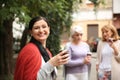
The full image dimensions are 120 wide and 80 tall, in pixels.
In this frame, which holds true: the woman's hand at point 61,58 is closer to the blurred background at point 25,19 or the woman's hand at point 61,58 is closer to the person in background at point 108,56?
the blurred background at point 25,19

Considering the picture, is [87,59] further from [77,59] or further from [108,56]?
[108,56]

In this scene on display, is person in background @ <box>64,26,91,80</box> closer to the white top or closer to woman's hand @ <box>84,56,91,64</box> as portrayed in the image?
woman's hand @ <box>84,56,91,64</box>

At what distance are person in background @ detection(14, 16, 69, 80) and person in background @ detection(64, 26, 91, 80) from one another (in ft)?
10.7

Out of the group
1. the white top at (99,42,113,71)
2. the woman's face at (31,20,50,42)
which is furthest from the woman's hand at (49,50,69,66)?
the white top at (99,42,113,71)

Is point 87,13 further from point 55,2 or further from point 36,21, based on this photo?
point 36,21

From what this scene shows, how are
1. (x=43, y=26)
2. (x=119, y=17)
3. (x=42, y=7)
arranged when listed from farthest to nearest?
(x=119, y=17)
(x=42, y=7)
(x=43, y=26)

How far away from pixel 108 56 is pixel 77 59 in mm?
618

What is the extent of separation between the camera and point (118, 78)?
6.71m

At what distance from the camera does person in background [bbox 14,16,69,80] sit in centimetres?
312

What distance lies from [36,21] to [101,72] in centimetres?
381

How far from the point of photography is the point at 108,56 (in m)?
6.94

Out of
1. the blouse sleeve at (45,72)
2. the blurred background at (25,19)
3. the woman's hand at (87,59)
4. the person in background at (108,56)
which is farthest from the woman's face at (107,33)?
the blouse sleeve at (45,72)

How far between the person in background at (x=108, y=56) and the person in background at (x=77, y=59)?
328mm

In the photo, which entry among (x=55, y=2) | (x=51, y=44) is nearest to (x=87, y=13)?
(x=51, y=44)
